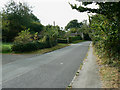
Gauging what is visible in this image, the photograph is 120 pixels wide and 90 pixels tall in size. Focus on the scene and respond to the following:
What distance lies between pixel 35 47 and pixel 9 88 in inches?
493

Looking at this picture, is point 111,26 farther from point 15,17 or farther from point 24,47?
point 15,17

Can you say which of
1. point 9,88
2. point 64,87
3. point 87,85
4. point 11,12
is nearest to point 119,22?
point 87,85

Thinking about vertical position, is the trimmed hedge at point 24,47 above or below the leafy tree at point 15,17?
below

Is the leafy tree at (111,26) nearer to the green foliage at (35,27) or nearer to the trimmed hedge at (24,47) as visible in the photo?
the trimmed hedge at (24,47)

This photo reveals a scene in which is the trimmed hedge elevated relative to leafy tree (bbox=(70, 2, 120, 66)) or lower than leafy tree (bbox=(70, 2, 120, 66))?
lower

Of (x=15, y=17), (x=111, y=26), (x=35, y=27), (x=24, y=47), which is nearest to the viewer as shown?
(x=111, y=26)

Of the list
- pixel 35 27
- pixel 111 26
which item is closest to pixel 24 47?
pixel 111 26

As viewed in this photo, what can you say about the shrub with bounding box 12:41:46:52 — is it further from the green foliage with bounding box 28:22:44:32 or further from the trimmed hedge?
the green foliage with bounding box 28:22:44:32

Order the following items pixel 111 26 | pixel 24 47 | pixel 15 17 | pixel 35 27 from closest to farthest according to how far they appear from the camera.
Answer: pixel 111 26
pixel 24 47
pixel 15 17
pixel 35 27

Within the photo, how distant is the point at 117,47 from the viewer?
6.40m

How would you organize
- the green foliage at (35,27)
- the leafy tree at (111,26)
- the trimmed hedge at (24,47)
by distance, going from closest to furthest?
the leafy tree at (111,26), the trimmed hedge at (24,47), the green foliage at (35,27)

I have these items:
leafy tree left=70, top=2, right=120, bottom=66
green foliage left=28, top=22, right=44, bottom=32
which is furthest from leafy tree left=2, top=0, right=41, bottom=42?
leafy tree left=70, top=2, right=120, bottom=66

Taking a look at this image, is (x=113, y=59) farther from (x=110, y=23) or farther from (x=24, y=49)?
(x=24, y=49)

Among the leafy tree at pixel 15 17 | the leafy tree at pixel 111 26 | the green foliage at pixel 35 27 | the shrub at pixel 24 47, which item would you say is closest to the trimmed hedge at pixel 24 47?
the shrub at pixel 24 47
